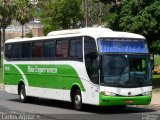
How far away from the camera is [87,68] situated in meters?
19.6

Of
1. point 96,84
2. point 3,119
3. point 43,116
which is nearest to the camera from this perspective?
point 3,119

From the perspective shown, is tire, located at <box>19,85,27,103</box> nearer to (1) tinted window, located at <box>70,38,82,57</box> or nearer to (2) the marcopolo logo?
(2) the marcopolo logo

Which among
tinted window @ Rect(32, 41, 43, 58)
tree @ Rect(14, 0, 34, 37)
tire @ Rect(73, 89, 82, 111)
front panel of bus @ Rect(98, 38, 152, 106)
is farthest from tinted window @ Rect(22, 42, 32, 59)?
tree @ Rect(14, 0, 34, 37)

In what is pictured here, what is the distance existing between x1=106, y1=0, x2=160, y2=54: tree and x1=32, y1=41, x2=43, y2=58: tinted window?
6054 mm

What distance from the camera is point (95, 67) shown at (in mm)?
19094

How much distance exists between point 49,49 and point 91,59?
3.54 meters

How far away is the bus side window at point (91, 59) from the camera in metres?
19.1

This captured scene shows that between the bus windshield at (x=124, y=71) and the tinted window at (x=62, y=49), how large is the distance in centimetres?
269

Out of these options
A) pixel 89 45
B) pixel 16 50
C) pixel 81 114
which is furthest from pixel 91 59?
pixel 16 50

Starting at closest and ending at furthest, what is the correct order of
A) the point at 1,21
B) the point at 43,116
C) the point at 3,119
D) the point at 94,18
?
the point at 3,119
the point at 43,116
the point at 1,21
the point at 94,18

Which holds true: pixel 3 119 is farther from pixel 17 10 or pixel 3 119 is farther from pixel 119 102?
pixel 17 10

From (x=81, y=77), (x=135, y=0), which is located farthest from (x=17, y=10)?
(x=81, y=77)

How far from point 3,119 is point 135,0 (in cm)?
1382

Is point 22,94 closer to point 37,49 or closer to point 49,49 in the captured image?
point 37,49
